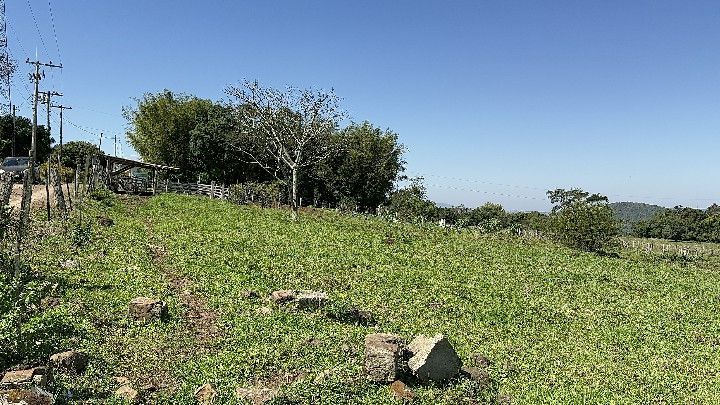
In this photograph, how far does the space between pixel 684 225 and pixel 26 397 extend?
91.0 metres

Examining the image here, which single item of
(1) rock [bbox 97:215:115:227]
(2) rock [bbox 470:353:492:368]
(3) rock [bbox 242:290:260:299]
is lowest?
(2) rock [bbox 470:353:492:368]

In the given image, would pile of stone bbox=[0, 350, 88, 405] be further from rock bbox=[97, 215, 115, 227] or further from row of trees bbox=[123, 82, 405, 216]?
row of trees bbox=[123, 82, 405, 216]

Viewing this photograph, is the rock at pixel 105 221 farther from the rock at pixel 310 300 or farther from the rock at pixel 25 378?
the rock at pixel 25 378

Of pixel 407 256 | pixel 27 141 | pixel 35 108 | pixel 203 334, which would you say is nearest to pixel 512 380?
pixel 203 334

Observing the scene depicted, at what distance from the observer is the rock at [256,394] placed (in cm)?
742

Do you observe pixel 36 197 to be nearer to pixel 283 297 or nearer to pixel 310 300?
pixel 283 297

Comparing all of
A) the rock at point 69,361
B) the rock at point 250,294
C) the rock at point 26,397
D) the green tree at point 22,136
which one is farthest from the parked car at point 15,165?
the rock at point 26,397

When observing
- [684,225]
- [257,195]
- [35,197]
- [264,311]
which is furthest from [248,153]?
[684,225]

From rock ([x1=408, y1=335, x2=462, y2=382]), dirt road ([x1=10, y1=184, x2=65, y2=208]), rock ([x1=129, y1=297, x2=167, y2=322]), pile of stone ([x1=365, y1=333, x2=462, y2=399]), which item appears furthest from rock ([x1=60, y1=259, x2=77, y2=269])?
rock ([x1=408, y1=335, x2=462, y2=382])

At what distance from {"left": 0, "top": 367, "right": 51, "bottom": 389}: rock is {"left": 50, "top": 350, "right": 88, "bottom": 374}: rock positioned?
2.04 ft

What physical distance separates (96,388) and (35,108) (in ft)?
50.5

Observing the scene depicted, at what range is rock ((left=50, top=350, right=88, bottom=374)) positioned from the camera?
7906mm

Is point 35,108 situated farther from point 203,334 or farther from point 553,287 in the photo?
point 553,287

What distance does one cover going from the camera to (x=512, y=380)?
9625 mm
